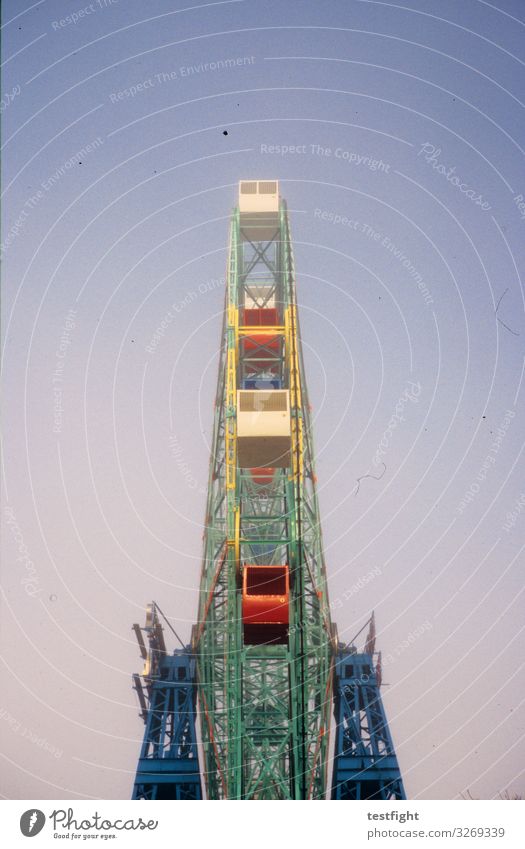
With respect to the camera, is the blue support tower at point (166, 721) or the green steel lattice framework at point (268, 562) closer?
the green steel lattice framework at point (268, 562)

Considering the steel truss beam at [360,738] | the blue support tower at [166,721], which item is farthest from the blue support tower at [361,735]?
the blue support tower at [166,721]

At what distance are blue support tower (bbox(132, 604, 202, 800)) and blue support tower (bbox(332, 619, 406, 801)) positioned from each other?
8.20 m

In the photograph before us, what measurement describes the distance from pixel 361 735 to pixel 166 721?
10.8m

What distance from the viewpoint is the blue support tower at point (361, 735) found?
1528 inches

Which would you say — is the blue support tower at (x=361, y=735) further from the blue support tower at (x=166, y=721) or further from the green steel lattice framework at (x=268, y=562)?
the blue support tower at (x=166, y=721)

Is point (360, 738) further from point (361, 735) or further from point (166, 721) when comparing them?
point (166, 721)

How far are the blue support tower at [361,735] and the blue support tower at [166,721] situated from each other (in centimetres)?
820

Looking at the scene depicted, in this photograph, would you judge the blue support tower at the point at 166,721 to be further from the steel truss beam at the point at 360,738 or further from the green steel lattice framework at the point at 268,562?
the steel truss beam at the point at 360,738

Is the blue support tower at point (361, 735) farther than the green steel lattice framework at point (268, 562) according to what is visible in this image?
Yes
